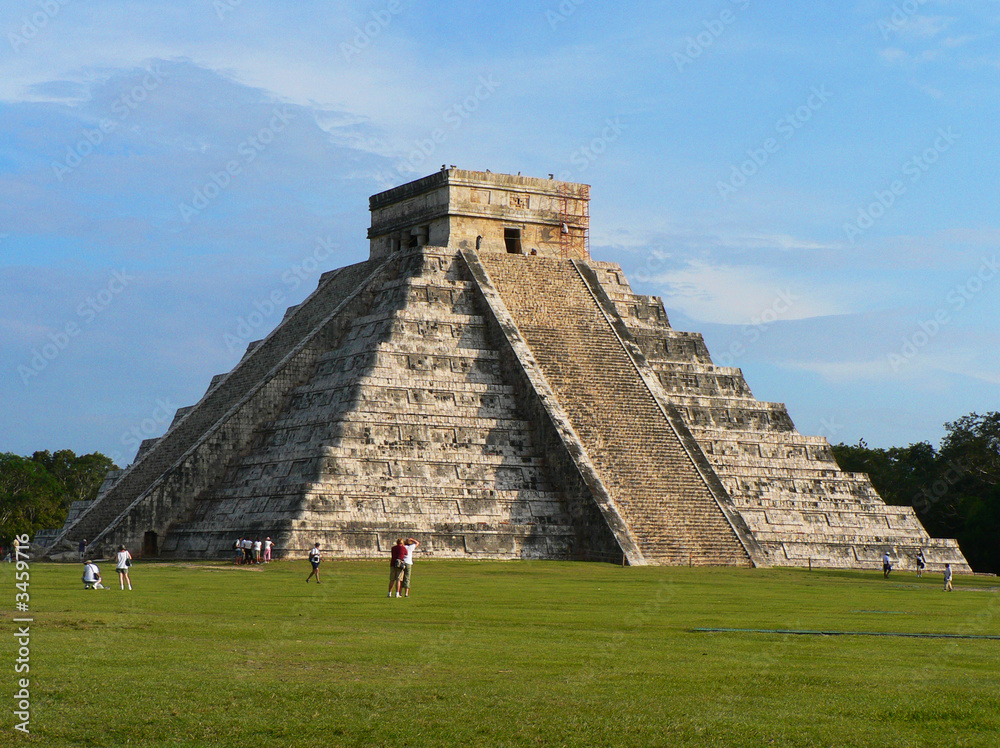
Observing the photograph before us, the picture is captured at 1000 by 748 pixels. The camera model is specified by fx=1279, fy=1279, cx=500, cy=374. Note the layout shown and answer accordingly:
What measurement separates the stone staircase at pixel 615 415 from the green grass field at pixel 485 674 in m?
11.7

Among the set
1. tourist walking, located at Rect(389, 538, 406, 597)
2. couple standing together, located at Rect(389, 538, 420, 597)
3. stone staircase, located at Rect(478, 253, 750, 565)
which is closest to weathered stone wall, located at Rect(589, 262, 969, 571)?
stone staircase, located at Rect(478, 253, 750, 565)

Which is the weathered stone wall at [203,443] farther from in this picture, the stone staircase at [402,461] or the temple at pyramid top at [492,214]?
the temple at pyramid top at [492,214]

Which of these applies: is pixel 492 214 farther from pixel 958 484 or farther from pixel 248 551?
pixel 958 484

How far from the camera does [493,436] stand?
33906 mm

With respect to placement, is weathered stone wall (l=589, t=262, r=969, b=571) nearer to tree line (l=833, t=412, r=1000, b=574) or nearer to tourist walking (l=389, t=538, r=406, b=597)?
tree line (l=833, t=412, r=1000, b=574)

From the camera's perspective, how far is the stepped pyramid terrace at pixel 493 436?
31.4 meters

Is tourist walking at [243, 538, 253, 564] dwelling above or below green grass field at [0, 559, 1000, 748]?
above

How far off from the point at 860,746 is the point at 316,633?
22.6 ft

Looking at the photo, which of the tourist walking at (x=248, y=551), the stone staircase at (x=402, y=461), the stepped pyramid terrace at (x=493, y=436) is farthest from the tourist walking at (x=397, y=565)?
the tourist walking at (x=248, y=551)

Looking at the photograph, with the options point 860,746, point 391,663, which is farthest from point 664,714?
point 391,663

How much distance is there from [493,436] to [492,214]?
9.43m

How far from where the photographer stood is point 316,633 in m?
14.3

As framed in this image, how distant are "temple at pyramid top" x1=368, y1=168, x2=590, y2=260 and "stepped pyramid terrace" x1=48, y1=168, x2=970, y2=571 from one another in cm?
7

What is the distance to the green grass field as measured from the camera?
9492 millimetres
